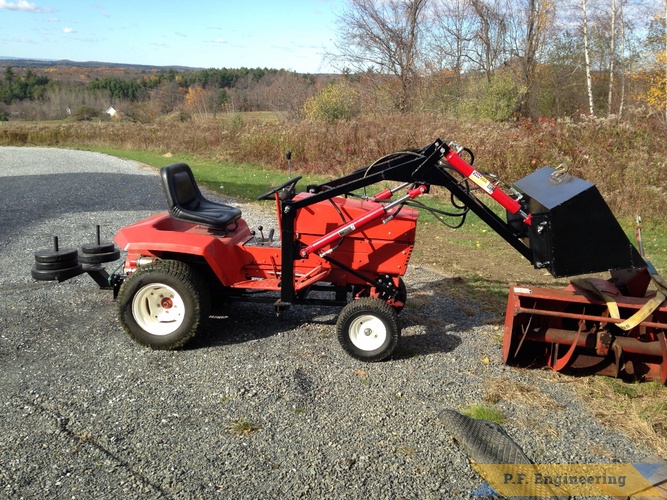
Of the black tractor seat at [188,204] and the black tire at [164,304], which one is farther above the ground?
the black tractor seat at [188,204]

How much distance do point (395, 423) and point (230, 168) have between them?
16.5 m

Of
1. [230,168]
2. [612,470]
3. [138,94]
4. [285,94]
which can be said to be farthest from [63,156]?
[138,94]

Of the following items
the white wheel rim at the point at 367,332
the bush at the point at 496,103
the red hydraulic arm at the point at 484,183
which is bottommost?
the white wheel rim at the point at 367,332

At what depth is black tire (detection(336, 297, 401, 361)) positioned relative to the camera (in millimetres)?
4621

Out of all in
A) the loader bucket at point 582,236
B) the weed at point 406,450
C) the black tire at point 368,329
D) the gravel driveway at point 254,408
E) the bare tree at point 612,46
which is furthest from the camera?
the bare tree at point 612,46

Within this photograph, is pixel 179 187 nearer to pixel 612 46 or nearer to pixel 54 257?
pixel 54 257

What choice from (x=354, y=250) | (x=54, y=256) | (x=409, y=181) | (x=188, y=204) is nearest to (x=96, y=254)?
(x=54, y=256)

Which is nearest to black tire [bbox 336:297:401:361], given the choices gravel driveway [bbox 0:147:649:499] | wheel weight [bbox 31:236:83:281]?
gravel driveway [bbox 0:147:649:499]

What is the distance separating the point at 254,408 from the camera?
3965mm

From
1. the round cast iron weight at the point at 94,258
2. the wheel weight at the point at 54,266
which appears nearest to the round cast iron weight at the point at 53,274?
the wheel weight at the point at 54,266

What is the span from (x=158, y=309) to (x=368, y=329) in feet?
5.70

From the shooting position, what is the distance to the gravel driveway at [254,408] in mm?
3240

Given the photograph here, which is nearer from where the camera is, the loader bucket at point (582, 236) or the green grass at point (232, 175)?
the loader bucket at point (582, 236)

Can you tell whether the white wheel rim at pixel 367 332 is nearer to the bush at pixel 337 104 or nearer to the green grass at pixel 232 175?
the green grass at pixel 232 175
